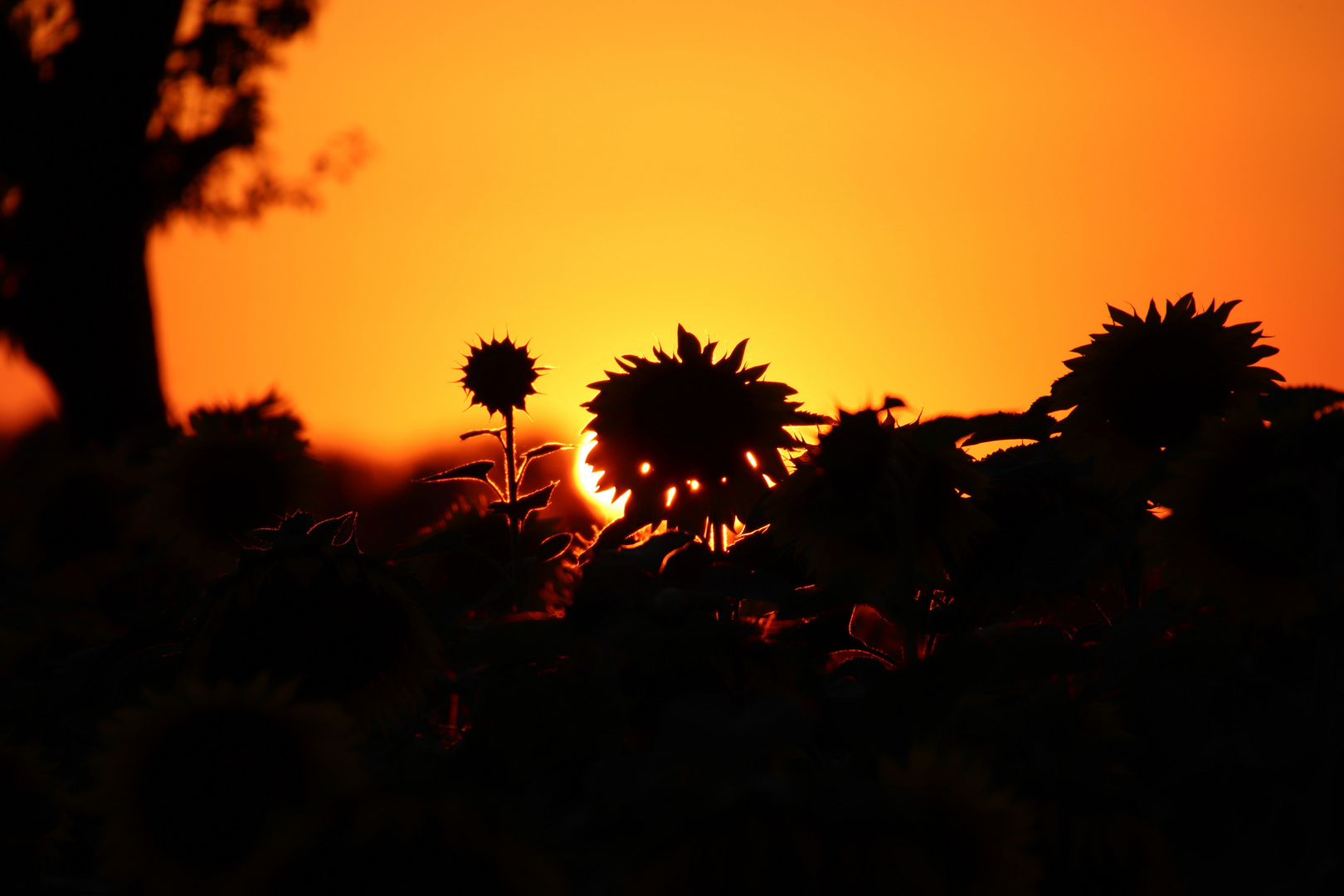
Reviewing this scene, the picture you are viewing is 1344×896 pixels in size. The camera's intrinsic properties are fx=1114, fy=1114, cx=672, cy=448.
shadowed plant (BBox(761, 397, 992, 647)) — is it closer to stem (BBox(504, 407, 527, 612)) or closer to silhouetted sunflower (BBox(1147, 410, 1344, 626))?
silhouetted sunflower (BBox(1147, 410, 1344, 626))

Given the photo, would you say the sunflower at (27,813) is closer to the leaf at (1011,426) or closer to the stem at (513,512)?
the stem at (513,512)

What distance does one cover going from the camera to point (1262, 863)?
3.89 feet

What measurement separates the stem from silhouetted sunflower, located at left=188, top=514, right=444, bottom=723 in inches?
15.7

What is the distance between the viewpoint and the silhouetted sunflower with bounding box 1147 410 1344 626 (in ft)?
4.01

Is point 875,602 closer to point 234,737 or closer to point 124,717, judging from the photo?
point 234,737

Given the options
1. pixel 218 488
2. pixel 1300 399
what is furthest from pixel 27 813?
pixel 218 488

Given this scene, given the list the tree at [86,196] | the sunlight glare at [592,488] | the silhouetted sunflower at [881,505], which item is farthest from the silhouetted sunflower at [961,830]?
the tree at [86,196]

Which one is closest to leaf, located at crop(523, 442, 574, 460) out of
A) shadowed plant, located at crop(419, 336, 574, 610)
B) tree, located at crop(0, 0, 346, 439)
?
shadowed plant, located at crop(419, 336, 574, 610)

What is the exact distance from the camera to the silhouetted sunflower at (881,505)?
148 cm

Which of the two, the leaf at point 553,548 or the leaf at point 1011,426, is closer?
the leaf at point 1011,426

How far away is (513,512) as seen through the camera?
2141 millimetres

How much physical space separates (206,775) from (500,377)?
3.80 ft

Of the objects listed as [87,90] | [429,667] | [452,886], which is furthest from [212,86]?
[452,886]

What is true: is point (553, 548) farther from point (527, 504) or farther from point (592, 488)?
point (592, 488)
